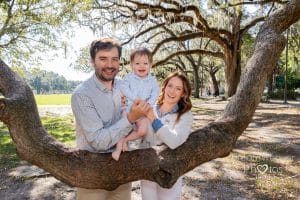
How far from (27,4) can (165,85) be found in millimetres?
16853

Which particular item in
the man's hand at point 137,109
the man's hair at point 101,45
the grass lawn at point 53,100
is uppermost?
the man's hair at point 101,45

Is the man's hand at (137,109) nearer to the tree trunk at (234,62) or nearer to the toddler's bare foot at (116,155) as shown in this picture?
the toddler's bare foot at (116,155)

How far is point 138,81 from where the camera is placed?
11.3ft

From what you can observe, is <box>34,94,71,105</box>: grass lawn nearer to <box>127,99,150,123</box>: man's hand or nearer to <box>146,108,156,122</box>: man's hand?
<box>146,108,156,122</box>: man's hand

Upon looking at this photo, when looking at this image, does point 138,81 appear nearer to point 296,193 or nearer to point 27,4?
point 296,193

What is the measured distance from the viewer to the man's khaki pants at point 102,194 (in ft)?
8.36

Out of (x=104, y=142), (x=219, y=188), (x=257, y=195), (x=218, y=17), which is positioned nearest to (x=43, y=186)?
(x=219, y=188)

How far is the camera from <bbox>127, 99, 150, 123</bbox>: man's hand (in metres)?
2.18

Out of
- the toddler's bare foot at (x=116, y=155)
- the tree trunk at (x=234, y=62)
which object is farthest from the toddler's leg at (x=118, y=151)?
the tree trunk at (x=234, y=62)

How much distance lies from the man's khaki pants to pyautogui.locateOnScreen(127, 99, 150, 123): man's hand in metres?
0.64

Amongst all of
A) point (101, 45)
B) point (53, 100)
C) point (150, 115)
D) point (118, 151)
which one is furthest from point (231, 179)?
point (53, 100)

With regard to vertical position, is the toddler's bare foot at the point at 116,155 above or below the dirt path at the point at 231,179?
above

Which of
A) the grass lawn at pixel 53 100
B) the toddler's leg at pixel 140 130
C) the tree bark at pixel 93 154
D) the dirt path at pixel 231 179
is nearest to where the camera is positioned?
the tree bark at pixel 93 154

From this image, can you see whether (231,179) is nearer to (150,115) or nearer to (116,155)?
(150,115)
